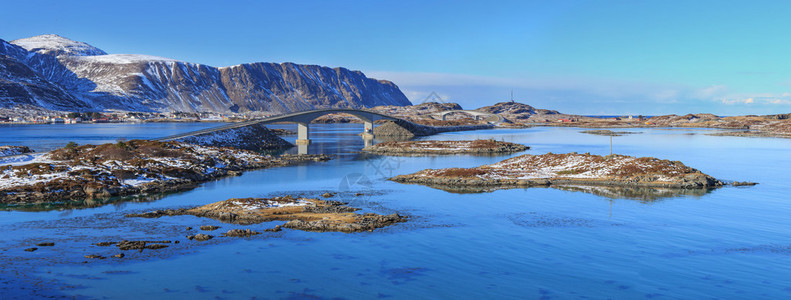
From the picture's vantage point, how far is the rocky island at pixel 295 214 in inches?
1065

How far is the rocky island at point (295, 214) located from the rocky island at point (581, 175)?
49.3 ft

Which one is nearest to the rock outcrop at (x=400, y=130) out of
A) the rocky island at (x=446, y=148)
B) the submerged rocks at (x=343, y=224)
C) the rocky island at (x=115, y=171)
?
the rocky island at (x=446, y=148)

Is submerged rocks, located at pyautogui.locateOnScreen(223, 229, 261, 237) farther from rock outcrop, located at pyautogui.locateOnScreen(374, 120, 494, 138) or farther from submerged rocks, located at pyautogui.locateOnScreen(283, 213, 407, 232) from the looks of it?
rock outcrop, located at pyautogui.locateOnScreen(374, 120, 494, 138)

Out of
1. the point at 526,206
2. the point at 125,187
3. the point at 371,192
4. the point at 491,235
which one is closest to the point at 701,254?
the point at 491,235

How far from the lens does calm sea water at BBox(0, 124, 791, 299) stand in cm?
1842

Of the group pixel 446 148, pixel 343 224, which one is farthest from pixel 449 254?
pixel 446 148

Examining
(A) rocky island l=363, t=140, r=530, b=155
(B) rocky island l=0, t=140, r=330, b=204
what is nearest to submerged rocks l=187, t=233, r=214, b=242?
(B) rocky island l=0, t=140, r=330, b=204

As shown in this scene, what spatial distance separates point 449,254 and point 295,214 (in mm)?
10604

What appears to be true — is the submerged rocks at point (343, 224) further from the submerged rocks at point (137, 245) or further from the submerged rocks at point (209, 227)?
the submerged rocks at point (137, 245)

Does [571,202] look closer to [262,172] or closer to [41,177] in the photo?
[262,172]

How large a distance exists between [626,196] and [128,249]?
108 ft

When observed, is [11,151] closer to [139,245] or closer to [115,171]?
[115,171]

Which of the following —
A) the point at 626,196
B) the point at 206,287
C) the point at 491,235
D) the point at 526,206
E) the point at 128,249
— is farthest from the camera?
the point at 626,196

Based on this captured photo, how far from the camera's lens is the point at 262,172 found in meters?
54.8
